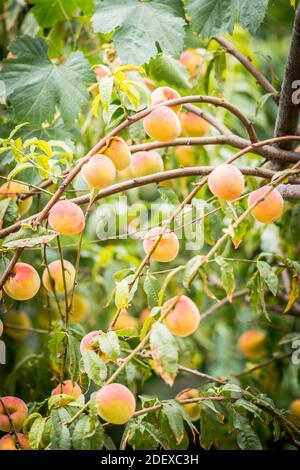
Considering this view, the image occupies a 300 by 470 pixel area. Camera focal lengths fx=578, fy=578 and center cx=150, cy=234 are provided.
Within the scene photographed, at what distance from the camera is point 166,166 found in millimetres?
1156

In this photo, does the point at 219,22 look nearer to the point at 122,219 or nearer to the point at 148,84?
the point at 148,84

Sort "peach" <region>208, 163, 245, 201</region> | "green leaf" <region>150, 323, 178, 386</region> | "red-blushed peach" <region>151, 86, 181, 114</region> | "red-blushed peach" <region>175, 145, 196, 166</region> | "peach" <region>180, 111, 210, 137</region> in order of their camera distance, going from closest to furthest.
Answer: "green leaf" <region>150, 323, 178, 386</region>, "peach" <region>208, 163, 245, 201</region>, "red-blushed peach" <region>151, 86, 181, 114</region>, "peach" <region>180, 111, 210, 137</region>, "red-blushed peach" <region>175, 145, 196, 166</region>

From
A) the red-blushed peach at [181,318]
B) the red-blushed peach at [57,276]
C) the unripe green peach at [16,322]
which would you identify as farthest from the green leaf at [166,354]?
the unripe green peach at [16,322]

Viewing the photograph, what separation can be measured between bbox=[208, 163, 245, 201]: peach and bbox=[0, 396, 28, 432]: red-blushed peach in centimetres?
37

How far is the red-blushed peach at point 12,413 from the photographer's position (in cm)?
72

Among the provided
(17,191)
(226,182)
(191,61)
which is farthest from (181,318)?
(191,61)

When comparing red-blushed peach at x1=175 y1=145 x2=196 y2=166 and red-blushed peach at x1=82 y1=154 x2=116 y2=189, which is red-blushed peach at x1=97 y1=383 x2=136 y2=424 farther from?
red-blushed peach at x1=175 y1=145 x2=196 y2=166

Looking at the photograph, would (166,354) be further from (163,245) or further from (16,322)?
(16,322)

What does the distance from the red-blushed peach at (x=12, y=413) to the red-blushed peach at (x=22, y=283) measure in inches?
5.2

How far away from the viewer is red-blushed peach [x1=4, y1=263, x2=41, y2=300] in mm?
710

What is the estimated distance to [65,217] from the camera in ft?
2.23

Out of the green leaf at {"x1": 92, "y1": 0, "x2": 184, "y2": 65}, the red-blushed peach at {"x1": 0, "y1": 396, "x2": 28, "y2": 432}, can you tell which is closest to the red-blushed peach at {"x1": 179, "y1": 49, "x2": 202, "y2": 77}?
the green leaf at {"x1": 92, "y1": 0, "x2": 184, "y2": 65}

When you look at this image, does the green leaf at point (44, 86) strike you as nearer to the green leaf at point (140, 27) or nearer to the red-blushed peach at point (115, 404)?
the green leaf at point (140, 27)
